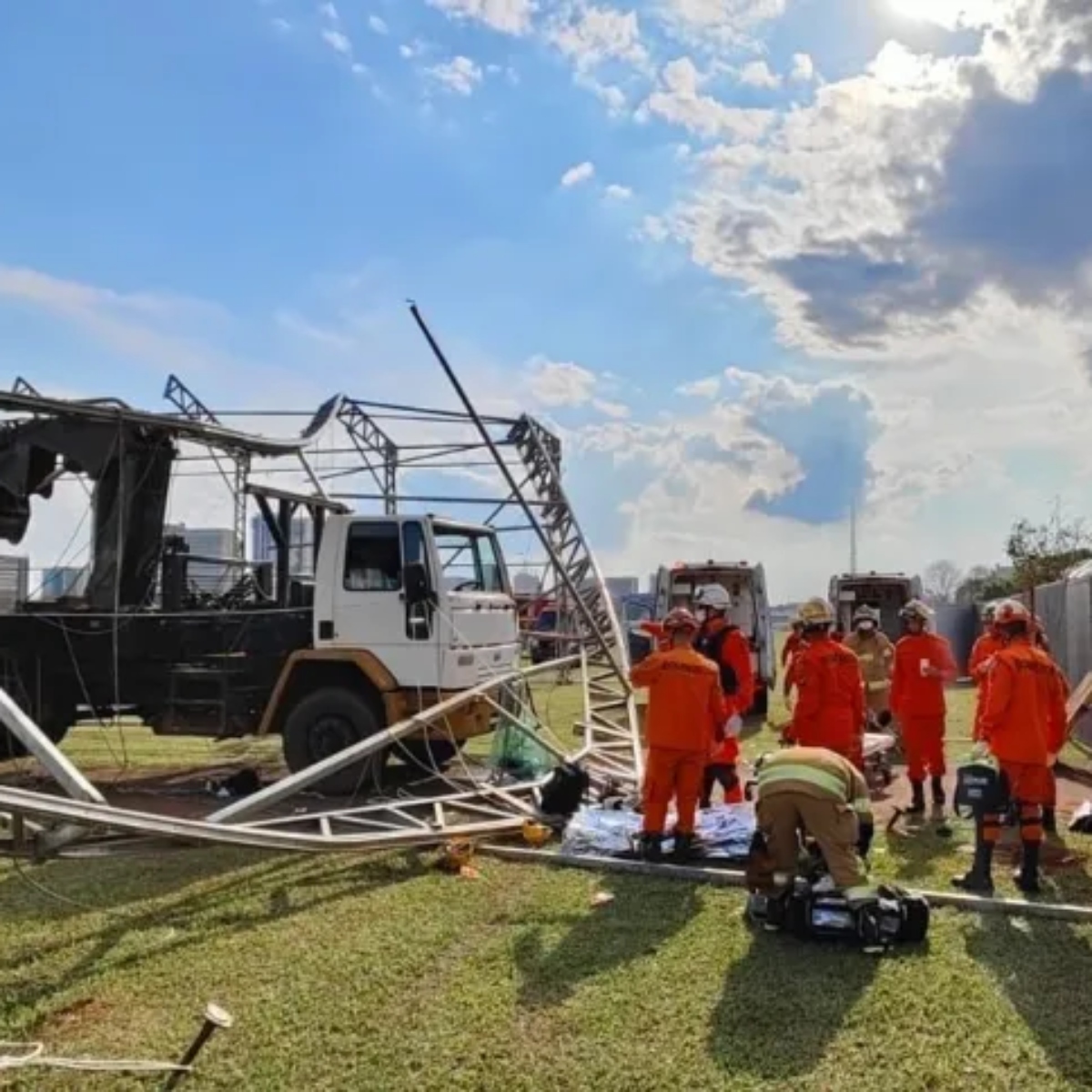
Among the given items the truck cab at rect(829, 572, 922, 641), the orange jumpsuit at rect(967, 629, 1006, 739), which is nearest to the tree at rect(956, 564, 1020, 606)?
the truck cab at rect(829, 572, 922, 641)

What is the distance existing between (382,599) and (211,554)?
278 cm

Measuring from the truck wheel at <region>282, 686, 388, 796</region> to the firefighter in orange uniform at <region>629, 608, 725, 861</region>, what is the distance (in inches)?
133

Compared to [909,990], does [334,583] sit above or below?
above

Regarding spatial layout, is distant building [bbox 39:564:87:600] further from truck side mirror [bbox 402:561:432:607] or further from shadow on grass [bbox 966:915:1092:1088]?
shadow on grass [bbox 966:915:1092:1088]

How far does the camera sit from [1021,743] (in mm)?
6445

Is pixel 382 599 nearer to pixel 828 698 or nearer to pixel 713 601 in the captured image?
pixel 713 601

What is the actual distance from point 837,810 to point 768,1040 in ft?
4.64

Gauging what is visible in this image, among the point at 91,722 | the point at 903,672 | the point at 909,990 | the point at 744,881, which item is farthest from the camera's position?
the point at 91,722

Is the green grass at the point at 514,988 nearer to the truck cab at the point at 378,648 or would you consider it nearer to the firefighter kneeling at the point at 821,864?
the firefighter kneeling at the point at 821,864

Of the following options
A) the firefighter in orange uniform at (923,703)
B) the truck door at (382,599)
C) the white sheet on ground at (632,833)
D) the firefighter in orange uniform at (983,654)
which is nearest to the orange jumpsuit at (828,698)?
the white sheet on ground at (632,833)

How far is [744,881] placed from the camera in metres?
6.31

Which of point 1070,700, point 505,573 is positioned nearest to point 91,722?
point 505,573

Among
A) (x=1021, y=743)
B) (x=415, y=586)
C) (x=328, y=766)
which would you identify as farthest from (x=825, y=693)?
(x=415, y=586)

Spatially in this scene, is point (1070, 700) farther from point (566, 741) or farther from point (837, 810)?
point (837, 810)
